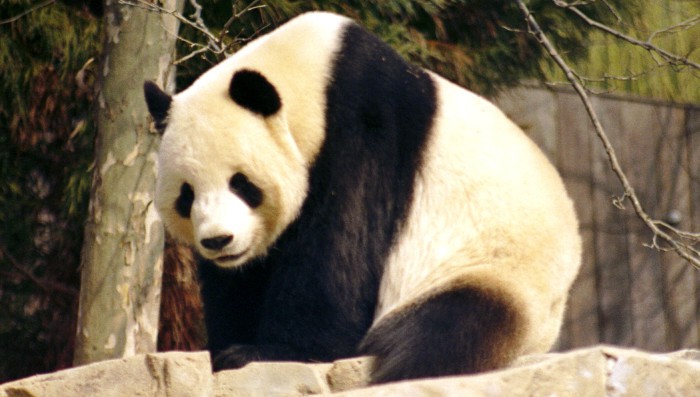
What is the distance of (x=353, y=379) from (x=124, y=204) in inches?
52.5

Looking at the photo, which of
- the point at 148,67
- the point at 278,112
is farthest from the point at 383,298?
the point at 148,67

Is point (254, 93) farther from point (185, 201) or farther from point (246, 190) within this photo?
point (185, 201)

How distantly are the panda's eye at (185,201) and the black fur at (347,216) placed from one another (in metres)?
0.30

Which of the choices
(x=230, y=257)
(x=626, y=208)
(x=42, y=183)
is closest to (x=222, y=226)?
(x=230, y=257)

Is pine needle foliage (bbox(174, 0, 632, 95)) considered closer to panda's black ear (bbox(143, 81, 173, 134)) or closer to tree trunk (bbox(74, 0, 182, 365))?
tree trunk (bbox(74, 0, 182, 365))

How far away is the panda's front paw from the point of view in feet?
11.5

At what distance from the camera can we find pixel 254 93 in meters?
3.57

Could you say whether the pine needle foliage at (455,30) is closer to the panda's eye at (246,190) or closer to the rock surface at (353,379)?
the panda's eye at (246,190)

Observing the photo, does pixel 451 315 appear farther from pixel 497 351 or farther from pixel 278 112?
pixel 278 112

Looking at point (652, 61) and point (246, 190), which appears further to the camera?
point (652, 61)

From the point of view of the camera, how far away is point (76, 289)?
5242 millimetres

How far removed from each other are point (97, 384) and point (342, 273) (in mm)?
862

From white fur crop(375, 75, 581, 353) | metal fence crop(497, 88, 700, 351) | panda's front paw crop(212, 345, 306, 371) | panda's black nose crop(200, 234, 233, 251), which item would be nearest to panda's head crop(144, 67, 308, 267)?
panda's black nose crop(200, 234, 233, 251)

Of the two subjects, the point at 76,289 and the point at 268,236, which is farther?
the point at 76,289
